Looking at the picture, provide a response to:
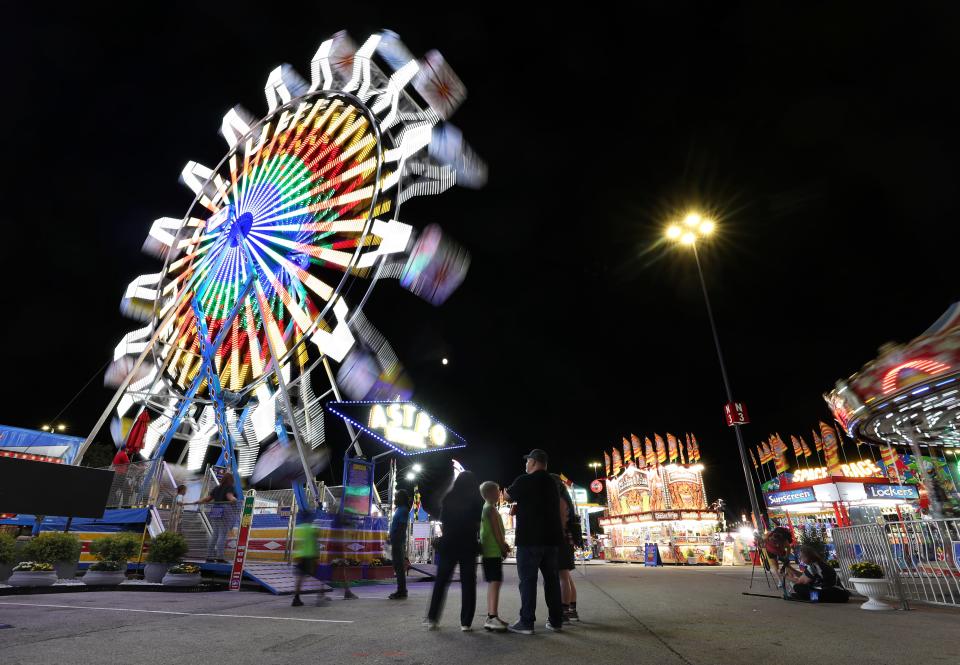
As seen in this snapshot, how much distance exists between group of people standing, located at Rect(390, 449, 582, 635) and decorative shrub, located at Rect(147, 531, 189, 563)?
27.1ft

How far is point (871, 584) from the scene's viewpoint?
20.0 feet

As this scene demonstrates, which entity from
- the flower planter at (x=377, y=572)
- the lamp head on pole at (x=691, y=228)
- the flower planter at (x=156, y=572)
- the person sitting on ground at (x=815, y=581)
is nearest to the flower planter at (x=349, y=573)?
the flower planter at (x=377, y=572)

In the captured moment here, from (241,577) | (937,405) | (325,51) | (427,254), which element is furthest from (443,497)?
(325,51)

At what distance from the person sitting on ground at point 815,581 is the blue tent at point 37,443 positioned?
30774 millimetres

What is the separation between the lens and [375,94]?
1616cm

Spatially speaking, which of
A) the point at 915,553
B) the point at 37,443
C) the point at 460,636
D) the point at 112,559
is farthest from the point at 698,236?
the point at 37,443

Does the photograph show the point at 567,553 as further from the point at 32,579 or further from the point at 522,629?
the point at 32,579

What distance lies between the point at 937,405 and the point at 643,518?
105 feet

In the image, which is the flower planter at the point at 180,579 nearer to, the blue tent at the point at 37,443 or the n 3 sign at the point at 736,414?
the n 3 sign at the point at 736,414

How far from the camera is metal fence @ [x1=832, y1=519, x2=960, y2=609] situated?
241 inches

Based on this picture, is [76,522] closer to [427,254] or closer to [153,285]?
[153,285]

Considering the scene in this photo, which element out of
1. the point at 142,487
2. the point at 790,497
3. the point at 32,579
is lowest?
the point at 32,579

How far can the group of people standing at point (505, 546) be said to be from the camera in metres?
4.25

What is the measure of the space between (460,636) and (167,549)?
911 cm
